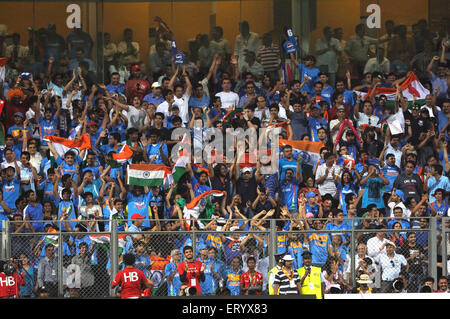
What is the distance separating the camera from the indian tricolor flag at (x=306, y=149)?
19359 mm

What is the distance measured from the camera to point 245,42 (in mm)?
23781

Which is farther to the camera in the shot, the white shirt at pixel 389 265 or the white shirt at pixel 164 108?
the white shirt at pixel 164 108

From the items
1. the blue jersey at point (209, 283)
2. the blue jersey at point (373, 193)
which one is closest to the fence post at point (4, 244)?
the blue jersey at point (209, 283)

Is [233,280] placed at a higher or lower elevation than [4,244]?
lower

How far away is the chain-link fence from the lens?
15.9 metres

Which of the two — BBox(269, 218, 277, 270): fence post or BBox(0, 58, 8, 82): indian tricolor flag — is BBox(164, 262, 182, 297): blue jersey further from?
BBox(0, 58, 8, 82): indian tricolor flag

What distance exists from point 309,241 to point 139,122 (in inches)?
235

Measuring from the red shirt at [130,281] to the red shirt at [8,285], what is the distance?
1.81 metres

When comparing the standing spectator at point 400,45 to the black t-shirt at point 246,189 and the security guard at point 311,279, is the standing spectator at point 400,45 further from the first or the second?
the security guard at point 311,279

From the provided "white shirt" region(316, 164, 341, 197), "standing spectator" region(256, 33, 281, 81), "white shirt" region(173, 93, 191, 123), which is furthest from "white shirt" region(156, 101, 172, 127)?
"white shirt" region(316, 164, 341, 197)

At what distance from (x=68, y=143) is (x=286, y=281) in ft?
22.6

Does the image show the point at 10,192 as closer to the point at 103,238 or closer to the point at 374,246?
the point at 103,238

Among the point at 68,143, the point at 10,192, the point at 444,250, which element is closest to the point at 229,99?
the point at 68,143

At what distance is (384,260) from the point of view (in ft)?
52.6
